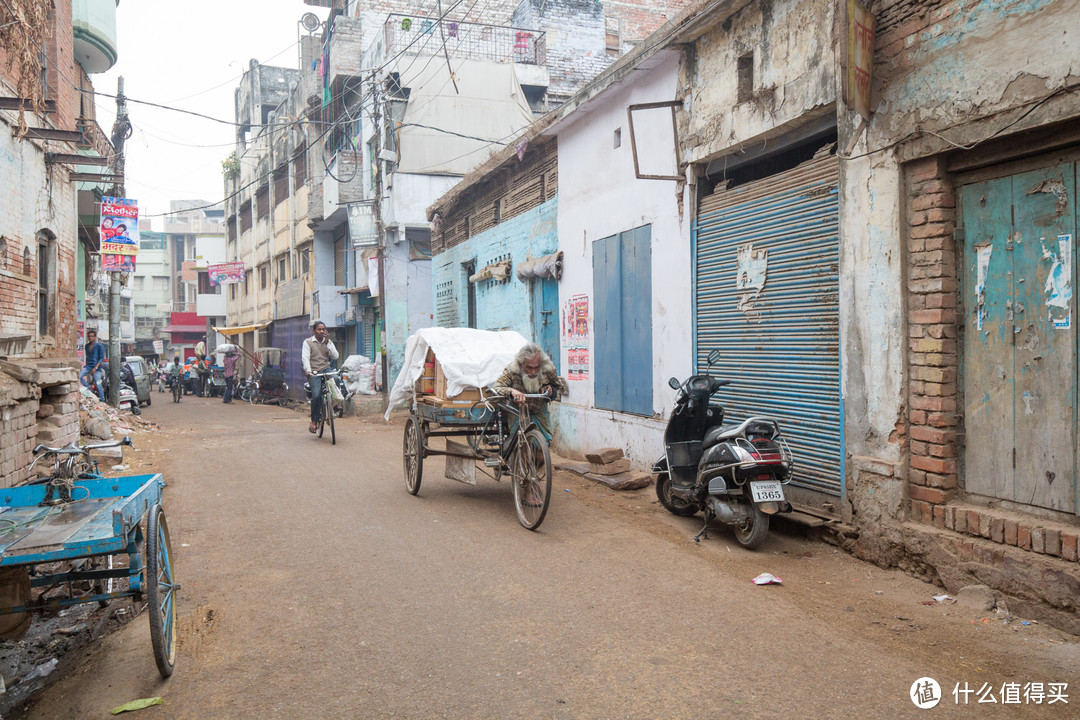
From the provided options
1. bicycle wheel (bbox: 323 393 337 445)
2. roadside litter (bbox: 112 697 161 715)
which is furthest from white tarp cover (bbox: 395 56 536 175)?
roadside litter (bbox: 112 697 161 715)

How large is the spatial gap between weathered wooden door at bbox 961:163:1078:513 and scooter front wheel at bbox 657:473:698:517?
260cm

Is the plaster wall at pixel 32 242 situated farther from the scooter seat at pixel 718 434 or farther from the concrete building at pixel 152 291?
the concrete building at pixel 152 291

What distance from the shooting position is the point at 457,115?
21.1m

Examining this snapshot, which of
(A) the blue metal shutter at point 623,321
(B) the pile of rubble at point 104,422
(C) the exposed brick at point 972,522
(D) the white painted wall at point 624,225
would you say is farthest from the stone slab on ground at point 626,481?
(B) the pile of rubble at point 104,422

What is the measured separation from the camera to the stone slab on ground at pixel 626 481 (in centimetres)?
866

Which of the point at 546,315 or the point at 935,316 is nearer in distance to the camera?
the point at 935,316

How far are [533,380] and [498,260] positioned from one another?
7.75 metres

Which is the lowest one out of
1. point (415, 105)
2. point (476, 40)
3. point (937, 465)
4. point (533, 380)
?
point (937, 465)

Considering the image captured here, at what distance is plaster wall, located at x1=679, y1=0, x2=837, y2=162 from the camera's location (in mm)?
6324

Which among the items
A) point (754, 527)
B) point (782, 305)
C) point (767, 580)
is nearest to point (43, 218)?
point (782, 305)

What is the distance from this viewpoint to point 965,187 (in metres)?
5.19

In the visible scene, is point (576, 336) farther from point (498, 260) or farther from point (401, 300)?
point (401, 300)

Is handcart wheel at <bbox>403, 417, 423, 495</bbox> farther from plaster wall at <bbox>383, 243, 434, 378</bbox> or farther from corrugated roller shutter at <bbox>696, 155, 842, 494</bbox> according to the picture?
plaster wall at <bbox>383, 243, 434, 378</bbox>

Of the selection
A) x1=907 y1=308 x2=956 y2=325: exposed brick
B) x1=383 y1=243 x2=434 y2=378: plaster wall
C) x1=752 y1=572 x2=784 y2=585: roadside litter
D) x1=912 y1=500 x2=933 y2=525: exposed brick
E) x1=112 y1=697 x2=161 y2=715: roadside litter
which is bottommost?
x1=752 y1=572 x2=784 y2=585: roadside litter
